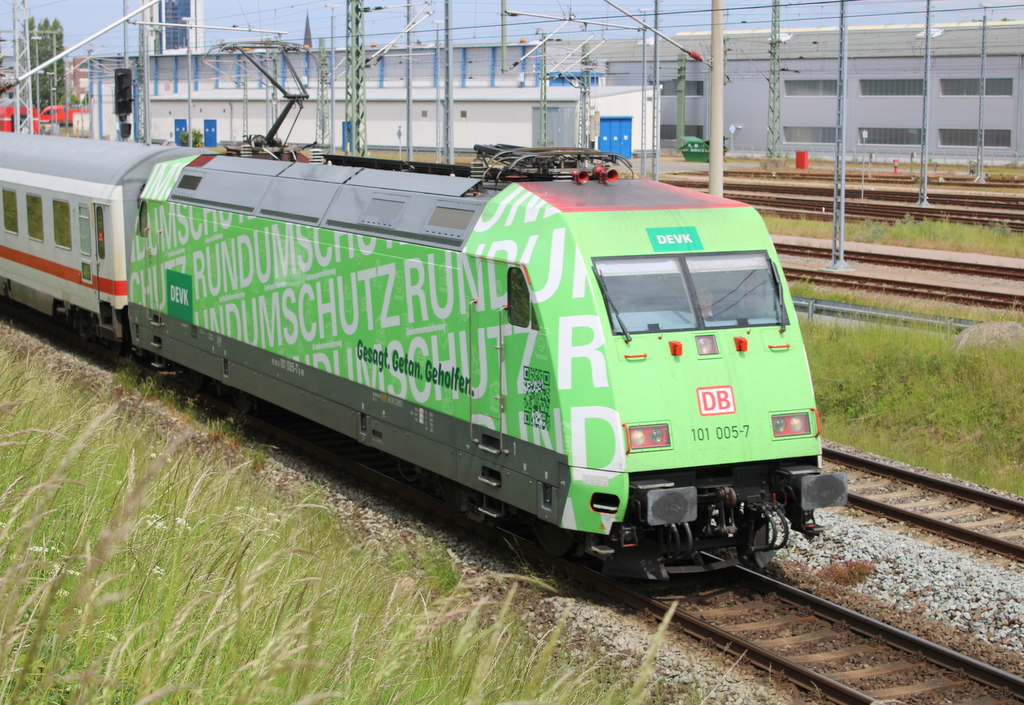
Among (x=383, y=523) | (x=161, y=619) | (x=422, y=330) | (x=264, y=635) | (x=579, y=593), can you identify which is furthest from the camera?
(x=383, y=523)

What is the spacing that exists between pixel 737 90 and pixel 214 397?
208 feet

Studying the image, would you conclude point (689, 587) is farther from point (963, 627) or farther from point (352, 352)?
point (352, 352)

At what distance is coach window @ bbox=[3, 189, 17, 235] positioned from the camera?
1900 centimetres

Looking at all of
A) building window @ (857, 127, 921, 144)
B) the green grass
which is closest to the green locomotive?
the green grass

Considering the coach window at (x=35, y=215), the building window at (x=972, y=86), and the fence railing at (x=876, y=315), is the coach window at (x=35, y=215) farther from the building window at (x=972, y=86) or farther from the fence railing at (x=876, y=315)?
the building window at (x=972, y=86)

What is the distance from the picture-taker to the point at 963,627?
8.11m

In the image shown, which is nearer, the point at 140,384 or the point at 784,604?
the point at 784,604

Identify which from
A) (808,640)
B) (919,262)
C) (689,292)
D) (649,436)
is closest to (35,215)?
(689,292)

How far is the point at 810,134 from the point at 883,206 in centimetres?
3729

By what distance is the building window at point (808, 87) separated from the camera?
69.1 m

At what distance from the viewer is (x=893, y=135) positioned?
6688 cm

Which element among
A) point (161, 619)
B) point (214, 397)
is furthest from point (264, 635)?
point (214, 397)

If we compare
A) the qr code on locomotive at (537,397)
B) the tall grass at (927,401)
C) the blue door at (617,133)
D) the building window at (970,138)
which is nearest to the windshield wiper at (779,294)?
the qr code on locomotive at (537,397)

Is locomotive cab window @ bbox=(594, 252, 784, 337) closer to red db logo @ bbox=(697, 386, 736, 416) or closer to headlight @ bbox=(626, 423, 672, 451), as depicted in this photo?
red db logo @ bbox=(697, 386, 736, 416)
